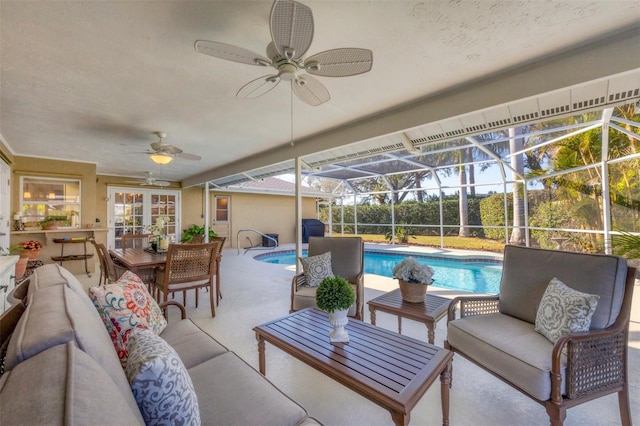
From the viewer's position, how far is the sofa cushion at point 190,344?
1.59 meters

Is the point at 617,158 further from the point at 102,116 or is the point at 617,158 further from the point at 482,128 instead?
the point at 102,116

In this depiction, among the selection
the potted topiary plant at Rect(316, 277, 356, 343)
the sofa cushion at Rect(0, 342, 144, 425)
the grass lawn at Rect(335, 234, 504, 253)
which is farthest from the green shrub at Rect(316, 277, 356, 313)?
the grass lawn at Rect(335, 234, 504, 253)

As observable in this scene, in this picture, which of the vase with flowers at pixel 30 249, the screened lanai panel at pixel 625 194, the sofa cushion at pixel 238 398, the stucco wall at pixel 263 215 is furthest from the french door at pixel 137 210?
the screened lanai panel at pixel 625 194

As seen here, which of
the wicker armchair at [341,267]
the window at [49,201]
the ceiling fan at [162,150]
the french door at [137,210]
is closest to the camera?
the wicker armchair at [341,267]

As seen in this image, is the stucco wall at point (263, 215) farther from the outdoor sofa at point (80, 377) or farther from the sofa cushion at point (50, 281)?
the outdoor sofa at point (80, 377)

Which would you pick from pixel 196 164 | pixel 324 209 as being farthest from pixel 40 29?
pixel 324 209

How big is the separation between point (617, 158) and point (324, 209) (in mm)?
11126

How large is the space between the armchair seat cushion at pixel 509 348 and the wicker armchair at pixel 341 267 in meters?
1.07

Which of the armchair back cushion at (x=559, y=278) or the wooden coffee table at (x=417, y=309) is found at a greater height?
the armchair back cushion at (x=559, y=278)

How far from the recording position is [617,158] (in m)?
4.27

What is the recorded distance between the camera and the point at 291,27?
1.49 meters

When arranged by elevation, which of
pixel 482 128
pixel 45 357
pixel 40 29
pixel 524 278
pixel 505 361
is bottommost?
pixel 505 361

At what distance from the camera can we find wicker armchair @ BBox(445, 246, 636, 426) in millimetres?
1455

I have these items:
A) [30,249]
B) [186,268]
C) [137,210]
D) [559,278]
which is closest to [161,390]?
[559,278]
